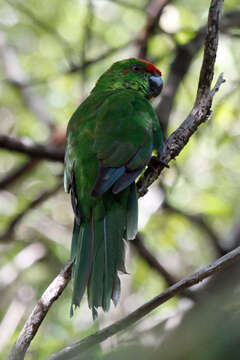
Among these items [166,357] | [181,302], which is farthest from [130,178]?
[166,357]

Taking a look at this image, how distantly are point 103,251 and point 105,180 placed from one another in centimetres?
35

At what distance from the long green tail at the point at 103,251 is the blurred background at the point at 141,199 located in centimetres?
130

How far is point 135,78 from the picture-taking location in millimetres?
3707

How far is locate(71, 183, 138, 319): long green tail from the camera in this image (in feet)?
7.94

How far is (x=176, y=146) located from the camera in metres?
2.77

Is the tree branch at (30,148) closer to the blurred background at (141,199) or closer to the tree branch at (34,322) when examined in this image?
the blurred background at (141,199)

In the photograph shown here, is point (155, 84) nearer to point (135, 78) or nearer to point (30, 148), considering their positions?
point (135, 78)

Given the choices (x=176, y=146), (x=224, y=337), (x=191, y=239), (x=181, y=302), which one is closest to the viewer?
(x=224, y=337)

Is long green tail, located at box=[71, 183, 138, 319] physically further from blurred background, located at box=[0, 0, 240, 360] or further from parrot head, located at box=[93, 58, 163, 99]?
blurred background, located at box=[0, 0, 240, 360]

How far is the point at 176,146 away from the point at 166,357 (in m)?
1.86

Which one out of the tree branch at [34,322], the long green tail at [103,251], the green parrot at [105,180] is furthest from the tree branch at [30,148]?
the tree branch at [34,322]

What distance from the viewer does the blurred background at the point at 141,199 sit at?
4.49 meters

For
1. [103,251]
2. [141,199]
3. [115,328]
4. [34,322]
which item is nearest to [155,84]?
[141,199]

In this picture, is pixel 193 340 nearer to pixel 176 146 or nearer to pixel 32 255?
pixel 176 146
